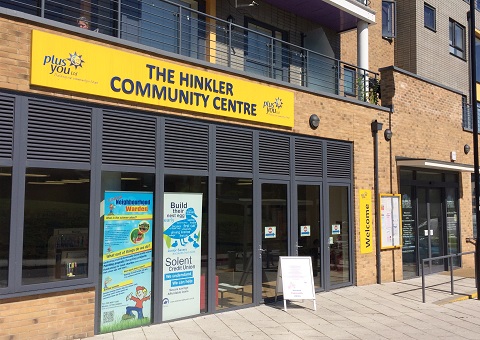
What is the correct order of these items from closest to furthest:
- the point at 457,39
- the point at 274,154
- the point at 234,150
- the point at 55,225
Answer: the point at 55,225
the point at 234,150
the point at 274,154
the point at 457,39

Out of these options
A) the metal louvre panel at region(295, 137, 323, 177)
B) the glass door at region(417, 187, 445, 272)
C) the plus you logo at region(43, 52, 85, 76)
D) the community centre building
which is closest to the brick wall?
the community centre building

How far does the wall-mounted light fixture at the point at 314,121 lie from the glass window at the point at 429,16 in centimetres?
1080

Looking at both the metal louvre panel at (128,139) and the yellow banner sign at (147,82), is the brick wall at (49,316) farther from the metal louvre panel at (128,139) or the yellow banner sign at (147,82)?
the yellow banner sign at (147,82)

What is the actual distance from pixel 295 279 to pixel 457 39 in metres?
15.9

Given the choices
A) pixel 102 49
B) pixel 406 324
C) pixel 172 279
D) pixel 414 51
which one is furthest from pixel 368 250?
pixel 414 51

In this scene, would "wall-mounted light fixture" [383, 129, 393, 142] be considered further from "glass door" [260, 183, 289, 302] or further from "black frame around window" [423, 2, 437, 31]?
"black frame around window" [423, 2, 437, 31]

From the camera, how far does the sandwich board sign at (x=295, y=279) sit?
927cm

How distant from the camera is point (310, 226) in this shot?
10820 mm

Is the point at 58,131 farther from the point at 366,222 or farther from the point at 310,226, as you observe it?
the point at 366,222

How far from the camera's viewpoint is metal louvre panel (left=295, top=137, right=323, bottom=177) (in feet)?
34.9

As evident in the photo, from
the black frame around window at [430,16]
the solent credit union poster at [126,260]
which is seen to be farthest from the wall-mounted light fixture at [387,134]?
the black frame around window at [430,16]

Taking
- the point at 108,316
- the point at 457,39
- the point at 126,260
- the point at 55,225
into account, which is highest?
the point at 457,39

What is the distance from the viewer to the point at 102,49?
24.3 ft

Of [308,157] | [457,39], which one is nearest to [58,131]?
[308,157]
